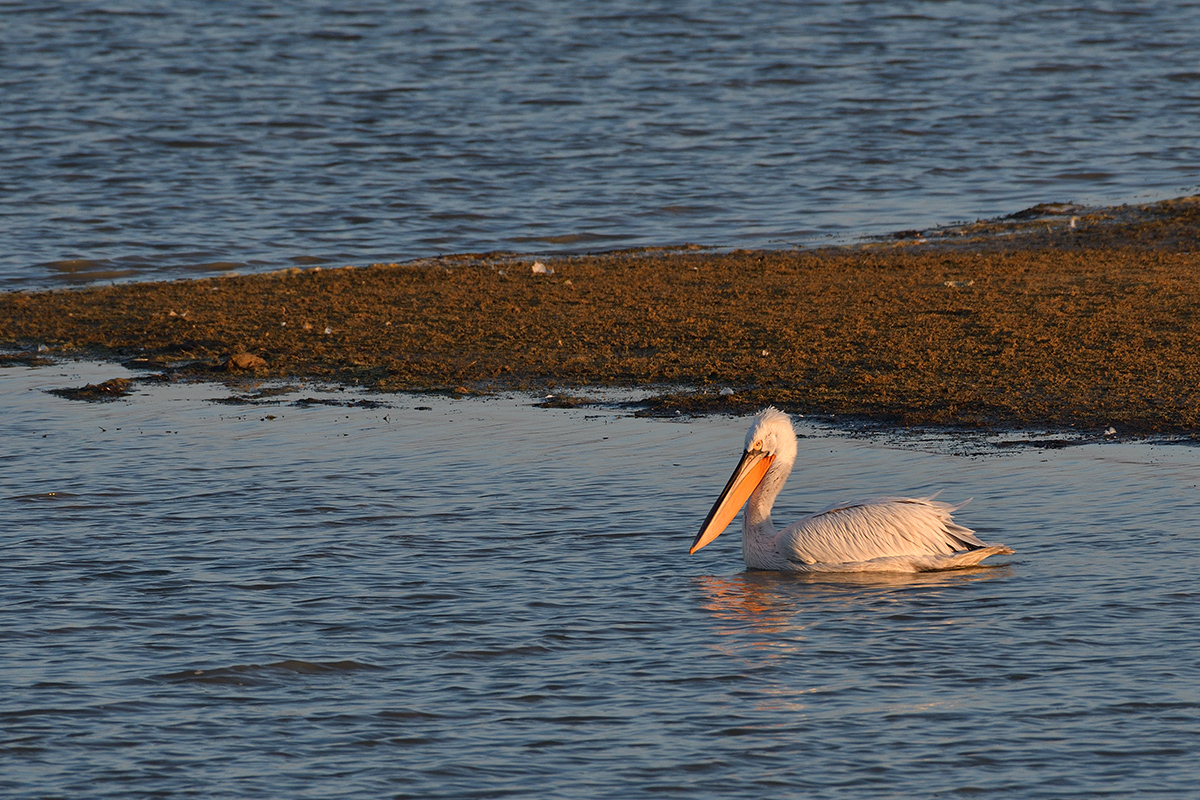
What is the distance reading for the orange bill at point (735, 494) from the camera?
22.7 feet

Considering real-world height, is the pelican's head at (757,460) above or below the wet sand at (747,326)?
above

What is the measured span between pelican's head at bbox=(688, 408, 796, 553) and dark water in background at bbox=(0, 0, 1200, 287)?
734 centimetres

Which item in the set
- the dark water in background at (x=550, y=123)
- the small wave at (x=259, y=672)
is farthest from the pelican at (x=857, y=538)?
A: the dark water in background at (x=550, y=123)

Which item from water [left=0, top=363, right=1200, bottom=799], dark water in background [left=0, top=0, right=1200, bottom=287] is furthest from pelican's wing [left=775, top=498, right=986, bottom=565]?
dark water in background [left=0, top=0, right=1200, bottom=287]

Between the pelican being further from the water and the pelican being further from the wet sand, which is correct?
the wet sand

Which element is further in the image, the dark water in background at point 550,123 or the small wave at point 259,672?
the dark water in background at point 550,123

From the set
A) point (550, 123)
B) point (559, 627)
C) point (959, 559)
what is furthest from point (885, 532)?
point (550, 123)

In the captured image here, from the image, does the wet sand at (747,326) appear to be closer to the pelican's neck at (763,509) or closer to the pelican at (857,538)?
the pelican's neck at (763,509)

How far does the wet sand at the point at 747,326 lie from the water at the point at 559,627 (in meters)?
0.83

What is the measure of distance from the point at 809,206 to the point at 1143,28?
12020mm

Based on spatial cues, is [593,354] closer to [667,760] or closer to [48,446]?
[48,446]

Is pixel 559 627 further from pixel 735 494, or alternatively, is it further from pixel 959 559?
pixel 959 559

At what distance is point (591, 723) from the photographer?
5.12m

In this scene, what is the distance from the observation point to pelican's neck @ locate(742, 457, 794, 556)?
6953mm
